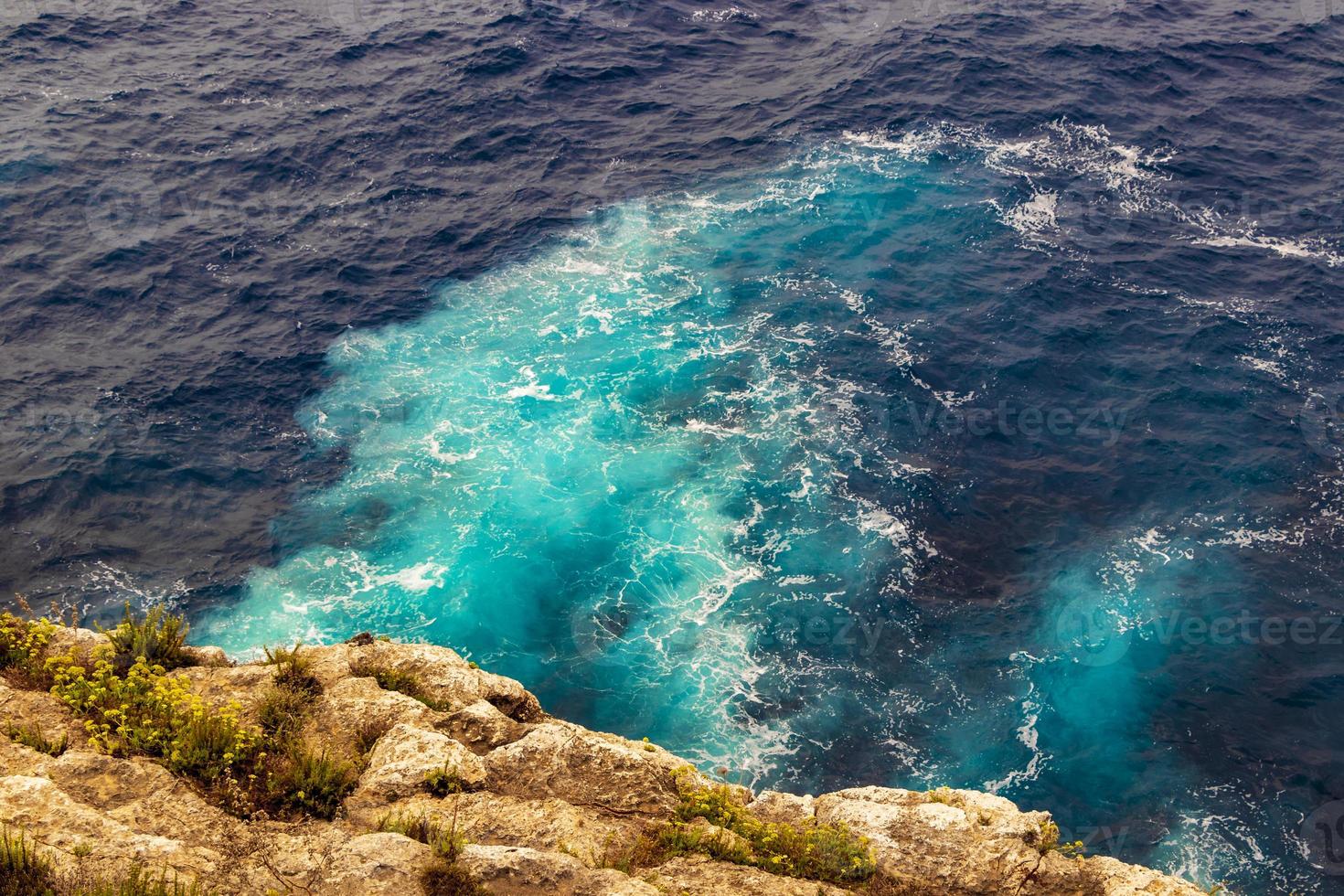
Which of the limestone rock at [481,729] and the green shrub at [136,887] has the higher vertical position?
the green shrub at [136,887]

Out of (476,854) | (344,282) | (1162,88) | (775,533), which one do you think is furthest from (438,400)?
(1162,88)

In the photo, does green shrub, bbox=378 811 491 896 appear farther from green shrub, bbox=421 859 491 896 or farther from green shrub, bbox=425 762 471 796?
green shrub, bbox=425 762 471 796

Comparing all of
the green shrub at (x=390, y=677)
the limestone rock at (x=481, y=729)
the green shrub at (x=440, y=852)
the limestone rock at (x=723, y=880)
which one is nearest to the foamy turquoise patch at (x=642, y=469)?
the limestone rock at (x=481, y=729)

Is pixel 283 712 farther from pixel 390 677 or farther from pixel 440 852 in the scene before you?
pixel 440 852

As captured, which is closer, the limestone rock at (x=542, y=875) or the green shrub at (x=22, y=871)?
the green shrub at (x=22, y=871)

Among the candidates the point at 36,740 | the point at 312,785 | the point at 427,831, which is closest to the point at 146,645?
the point at 36,740

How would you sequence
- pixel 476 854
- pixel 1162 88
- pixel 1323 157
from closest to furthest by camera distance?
1. pixel 476 854
2. pixel 1323 157
3. pixel 1162 88

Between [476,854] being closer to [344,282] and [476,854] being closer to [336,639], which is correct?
[336,639]

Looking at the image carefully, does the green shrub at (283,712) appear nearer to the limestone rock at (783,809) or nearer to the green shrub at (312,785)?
the green shrub at (312,785)
